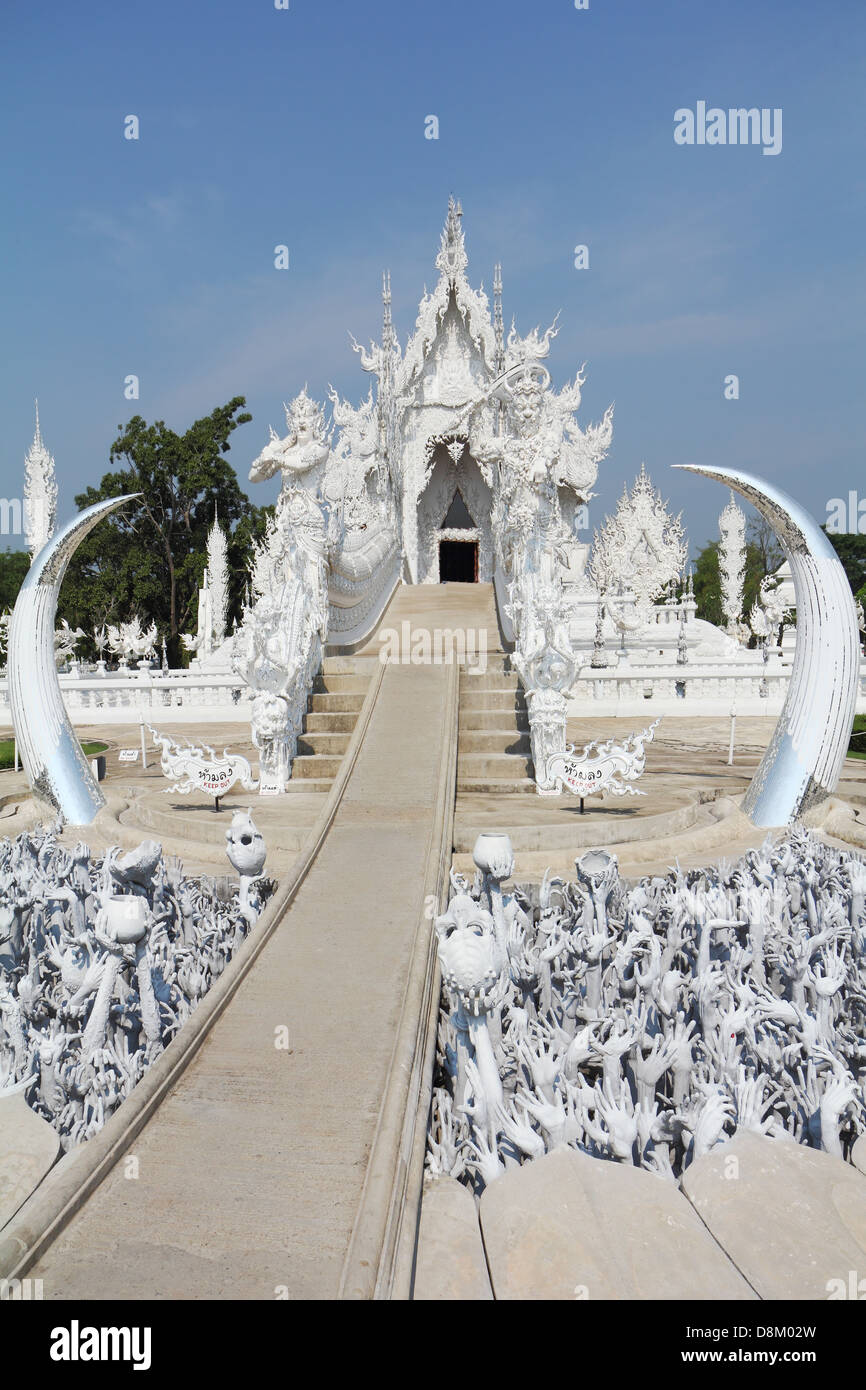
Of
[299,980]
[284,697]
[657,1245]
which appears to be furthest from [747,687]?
[657,1245]

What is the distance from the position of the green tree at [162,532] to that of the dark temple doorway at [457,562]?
10.1m

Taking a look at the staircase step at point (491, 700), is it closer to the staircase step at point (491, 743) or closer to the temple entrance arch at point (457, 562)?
the staircase step at point (491, 743)

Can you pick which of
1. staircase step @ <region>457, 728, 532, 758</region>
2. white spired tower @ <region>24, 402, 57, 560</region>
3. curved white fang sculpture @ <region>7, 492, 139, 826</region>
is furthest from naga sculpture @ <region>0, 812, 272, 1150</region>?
white spired tower @ <region>24, 402, 57, 560</region>

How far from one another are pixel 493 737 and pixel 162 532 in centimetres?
2743

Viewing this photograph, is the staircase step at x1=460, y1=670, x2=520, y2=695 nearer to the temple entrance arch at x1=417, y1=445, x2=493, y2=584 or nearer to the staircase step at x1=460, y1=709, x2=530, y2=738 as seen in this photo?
the staircase step at x1=460, y1=709, x2=530, y2=738

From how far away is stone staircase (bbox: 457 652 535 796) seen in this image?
798 cm

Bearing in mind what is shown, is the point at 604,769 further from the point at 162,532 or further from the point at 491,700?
the point at 162,532

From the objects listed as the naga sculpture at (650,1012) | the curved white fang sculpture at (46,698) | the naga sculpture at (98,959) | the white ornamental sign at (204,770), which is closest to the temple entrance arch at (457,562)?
the curved white fang sculpture at (46,698)

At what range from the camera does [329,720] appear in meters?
8.99

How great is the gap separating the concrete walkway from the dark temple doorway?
65.5ft

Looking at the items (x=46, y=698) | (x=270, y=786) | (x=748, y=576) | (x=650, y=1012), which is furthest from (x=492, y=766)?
(x=748, y=576)

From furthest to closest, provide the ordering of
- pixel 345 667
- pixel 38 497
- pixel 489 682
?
1. pixel 38 497
2. pixel 345 667
3. pixel 489 682

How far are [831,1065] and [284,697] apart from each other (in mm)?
5184

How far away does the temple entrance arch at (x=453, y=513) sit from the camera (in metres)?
22.2
